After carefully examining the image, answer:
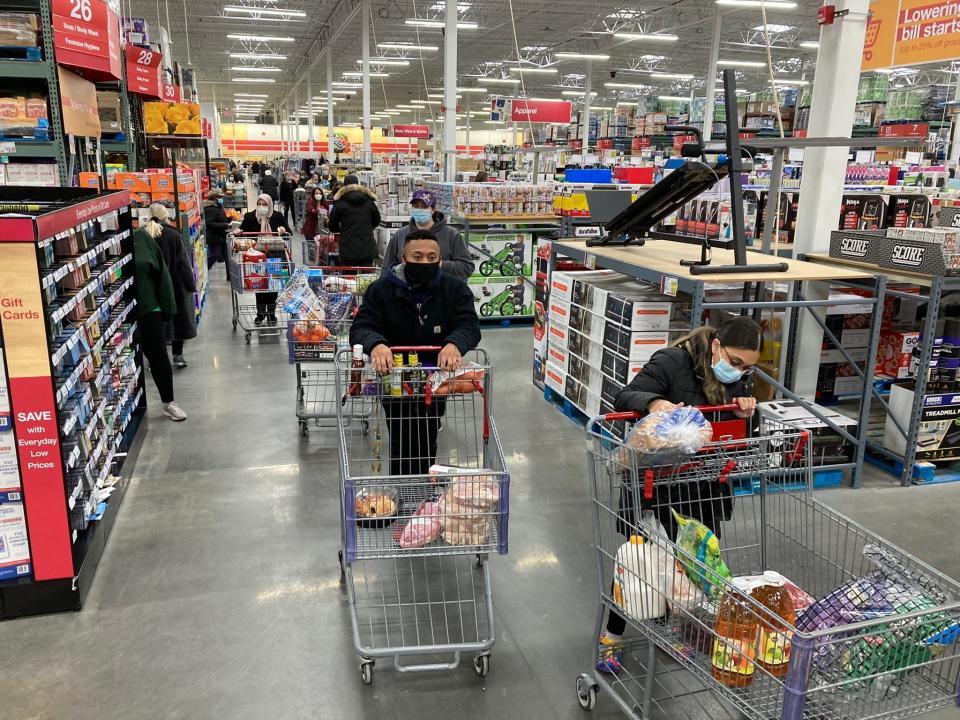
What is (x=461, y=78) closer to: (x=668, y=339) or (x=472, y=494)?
(x=668, y=339)

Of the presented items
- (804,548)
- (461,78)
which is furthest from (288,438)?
(461,78)

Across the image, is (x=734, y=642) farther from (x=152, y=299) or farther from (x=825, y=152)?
(x=152, y=299)

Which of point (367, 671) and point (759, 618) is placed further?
point (367, 671)

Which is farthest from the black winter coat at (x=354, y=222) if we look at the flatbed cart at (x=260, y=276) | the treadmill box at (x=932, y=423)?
the treadmill box at (x=932, y=423)

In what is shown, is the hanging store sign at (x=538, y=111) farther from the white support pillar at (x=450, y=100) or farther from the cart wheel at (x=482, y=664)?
the cart wheel at (x=482, y=664)

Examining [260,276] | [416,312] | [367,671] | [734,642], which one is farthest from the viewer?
[260,276]

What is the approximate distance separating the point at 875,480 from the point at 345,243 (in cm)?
730

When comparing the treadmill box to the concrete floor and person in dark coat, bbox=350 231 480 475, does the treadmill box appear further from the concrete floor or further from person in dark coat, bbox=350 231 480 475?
person in dark coat, bbox=350 231 480 475

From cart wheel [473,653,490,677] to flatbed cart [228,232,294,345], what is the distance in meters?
5.85

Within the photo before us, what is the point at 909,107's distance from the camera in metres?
15.2

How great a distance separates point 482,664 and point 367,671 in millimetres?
499

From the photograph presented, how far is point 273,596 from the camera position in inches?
151

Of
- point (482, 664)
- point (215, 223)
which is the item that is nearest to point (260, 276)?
point (215, 223)

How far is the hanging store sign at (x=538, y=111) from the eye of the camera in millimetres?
15055
